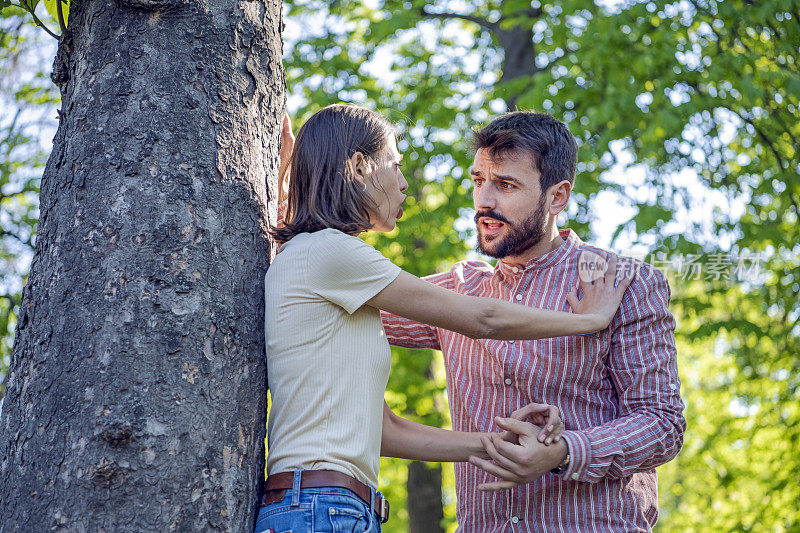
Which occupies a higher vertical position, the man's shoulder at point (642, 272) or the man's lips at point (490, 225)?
the man's lips at point (490, 225)

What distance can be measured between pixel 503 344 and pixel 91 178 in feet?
5.46

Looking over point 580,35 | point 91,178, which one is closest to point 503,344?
point 91,178

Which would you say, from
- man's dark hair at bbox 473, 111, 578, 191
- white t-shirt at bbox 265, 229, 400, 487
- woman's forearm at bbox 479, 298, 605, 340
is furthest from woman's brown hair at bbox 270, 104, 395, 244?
man's dark hair at bbox 473, 111, 578, 191

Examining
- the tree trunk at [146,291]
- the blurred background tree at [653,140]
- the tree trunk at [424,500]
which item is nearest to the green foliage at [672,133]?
the blurred background tree at [653,140]

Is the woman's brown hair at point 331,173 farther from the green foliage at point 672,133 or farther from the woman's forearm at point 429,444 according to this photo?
the green foliage at point 672,133

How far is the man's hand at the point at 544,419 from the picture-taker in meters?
2.65

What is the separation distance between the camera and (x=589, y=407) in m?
2.91

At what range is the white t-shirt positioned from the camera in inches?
84.9

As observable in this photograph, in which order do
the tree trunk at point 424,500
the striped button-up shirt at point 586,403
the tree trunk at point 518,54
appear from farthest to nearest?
the tree trunk at point 424,500
the tree trunk at point 518,54
the striped button-up shirt at point 586,403

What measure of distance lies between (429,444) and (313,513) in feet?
2.75

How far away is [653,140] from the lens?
6.51 metres

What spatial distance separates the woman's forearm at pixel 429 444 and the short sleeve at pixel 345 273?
0.75 metres

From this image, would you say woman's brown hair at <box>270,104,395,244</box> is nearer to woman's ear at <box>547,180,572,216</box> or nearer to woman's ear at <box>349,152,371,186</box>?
woman's ear at <box>349,152,371,186</box>

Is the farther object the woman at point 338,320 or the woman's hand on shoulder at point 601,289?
the woman's hand on shoulder at point 601,289
